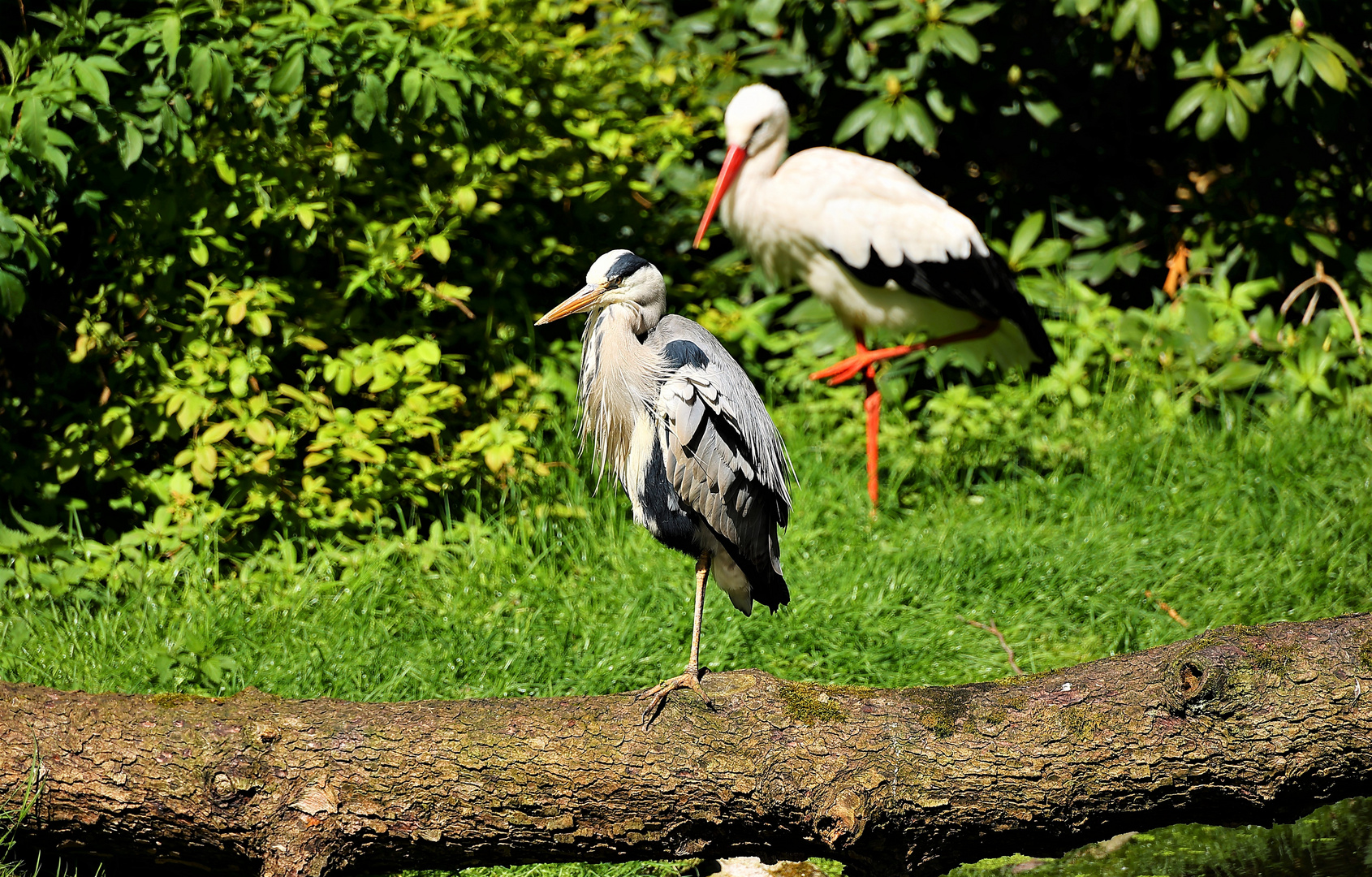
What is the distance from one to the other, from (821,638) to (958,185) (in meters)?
3.44

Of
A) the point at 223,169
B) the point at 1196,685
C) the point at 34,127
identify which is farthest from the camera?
the point at 223,169

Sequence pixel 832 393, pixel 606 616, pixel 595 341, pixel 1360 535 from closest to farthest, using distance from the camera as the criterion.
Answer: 1. pixel 595 341
2. pixel 606 616
3. pixel 1360 535
4. pixel 832 393

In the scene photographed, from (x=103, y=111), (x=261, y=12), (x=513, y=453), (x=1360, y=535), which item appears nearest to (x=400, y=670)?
(x=513, y=453)

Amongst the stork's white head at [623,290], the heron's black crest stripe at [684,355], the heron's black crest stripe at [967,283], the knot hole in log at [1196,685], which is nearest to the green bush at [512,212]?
the heron's black crest stripe at [967,283]

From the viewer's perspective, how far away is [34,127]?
10.9 feet

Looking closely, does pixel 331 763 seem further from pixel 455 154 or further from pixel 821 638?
pixel 455 154

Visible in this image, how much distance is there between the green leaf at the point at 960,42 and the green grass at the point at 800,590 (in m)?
1.75

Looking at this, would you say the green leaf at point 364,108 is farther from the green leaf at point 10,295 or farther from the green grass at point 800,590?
the green grass at point 800,590

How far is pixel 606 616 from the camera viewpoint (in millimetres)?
3881

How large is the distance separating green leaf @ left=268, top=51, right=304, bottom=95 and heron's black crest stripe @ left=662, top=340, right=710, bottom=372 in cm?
178

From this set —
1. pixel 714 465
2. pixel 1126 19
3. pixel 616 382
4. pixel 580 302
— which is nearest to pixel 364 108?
pixel 580 302

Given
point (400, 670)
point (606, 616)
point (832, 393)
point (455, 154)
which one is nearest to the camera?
point (400, 670)

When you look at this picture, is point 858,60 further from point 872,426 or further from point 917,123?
point 872,426

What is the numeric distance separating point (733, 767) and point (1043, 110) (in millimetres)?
4330
